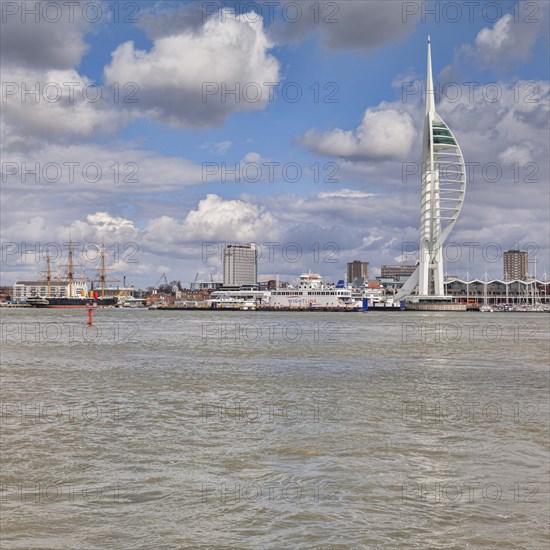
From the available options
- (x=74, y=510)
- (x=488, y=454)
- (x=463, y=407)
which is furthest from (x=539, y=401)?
(x=74, y=510)

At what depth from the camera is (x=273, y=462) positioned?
34.6 ft

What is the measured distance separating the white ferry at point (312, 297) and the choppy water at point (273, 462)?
134m

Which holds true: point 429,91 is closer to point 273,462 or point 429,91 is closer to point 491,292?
point 491,292

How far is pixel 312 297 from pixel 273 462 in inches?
5796

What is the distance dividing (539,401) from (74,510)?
13536 mm

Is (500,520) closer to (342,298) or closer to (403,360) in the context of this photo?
(403,360)

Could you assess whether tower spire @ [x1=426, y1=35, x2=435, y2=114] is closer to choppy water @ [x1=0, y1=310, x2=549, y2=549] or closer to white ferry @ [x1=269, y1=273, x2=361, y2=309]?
white ferry @ [x1=269, y1=273, x2=361, y2=309]

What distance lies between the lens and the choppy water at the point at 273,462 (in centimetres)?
748

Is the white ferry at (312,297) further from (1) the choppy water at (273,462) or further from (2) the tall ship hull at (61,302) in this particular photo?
(1) the choppy water at (273,462)

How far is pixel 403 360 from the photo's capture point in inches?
1221

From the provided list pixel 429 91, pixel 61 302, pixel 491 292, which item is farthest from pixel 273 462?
pixel 491 292

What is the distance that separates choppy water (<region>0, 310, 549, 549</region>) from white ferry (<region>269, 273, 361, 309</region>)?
134 m

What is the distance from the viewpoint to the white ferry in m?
157

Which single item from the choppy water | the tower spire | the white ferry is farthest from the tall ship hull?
the choppy water
